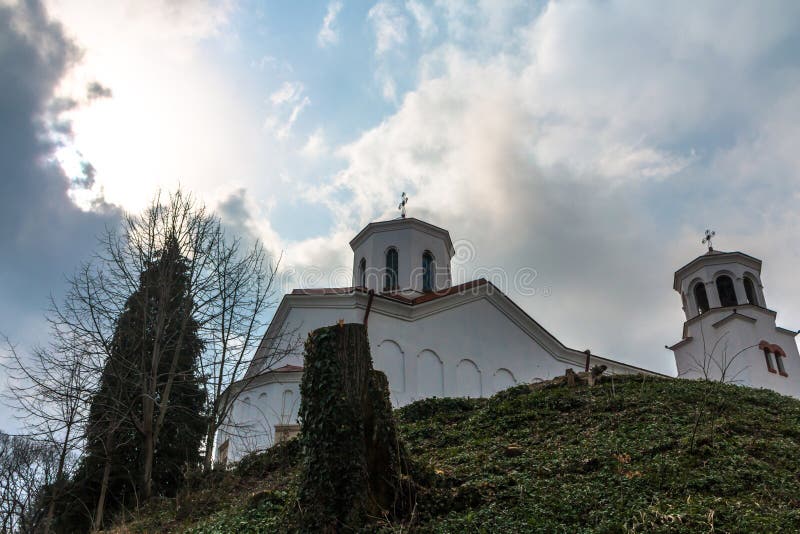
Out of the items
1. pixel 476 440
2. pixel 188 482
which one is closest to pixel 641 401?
pixel 476 440

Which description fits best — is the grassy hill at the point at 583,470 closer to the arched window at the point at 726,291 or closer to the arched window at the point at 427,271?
the arched window at the point at 427,271

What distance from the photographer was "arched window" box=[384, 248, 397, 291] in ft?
82.8

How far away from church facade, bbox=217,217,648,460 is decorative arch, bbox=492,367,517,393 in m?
0.03

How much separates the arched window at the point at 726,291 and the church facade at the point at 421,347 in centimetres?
725

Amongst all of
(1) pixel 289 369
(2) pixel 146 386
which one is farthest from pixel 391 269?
(2) pixel 146 386

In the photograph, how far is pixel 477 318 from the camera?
71.8 feet

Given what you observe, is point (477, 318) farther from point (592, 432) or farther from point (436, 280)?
point (592, 432)

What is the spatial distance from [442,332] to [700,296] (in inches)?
547

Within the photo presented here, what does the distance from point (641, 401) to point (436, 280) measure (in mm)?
15336

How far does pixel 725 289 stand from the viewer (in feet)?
91.4

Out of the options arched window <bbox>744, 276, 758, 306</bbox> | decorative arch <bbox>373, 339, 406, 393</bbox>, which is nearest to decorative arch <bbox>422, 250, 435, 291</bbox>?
decorative arch <bbox>373, 339, 406, 393</bbox>

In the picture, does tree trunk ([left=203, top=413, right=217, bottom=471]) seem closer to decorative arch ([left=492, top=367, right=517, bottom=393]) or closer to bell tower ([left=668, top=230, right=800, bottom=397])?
decorative arch ([left=492, top=367, right=517, bottom=393])

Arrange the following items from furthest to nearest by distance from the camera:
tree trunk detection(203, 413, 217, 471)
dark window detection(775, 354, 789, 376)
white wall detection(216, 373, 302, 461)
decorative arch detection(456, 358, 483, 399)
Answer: dark window detection(775, 354, 789, 376) → decorative arch detection(456, 358, 483, 399) → white wall detection(216, 373, 302, 461) → tree trunk detection(203, 413, 217, 471)

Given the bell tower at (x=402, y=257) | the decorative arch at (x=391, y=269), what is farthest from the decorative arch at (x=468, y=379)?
the decorative arch at (x=391, y=269)
